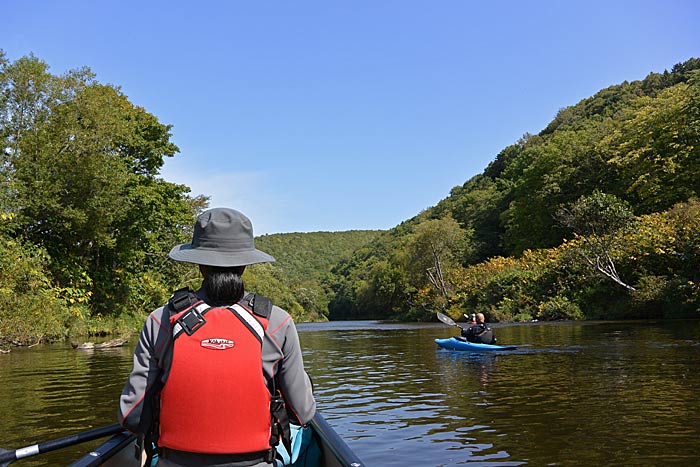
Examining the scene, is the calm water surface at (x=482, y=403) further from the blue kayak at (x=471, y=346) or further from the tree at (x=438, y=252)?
the tree at (x=438, y=252)

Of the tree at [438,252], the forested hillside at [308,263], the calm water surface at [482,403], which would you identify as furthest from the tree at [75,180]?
the forested hillside at [308,263]

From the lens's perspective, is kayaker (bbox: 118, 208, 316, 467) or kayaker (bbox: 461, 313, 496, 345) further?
kayaker (bbox: 461, 313, 496, 345)

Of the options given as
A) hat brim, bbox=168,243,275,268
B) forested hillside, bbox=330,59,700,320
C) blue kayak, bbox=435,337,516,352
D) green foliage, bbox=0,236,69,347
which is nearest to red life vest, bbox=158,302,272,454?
hat brim, bbox=168,243,275,268

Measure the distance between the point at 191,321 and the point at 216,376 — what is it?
0.23 m

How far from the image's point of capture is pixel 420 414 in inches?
332

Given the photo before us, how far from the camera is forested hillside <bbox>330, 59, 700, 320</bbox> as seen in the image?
2853cm

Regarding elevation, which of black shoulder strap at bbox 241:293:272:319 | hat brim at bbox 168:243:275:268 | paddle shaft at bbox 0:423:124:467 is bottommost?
paddle shaft at bbox 0:423:124:467

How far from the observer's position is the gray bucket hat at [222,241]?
8.48ft

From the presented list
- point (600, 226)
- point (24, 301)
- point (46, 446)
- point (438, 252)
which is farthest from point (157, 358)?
point (438, 252)

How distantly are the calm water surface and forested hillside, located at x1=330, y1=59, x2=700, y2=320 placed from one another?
13274 mm

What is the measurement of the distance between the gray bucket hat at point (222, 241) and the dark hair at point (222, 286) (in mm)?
50

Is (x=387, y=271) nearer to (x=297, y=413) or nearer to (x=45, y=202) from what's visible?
(x=45, y=202)

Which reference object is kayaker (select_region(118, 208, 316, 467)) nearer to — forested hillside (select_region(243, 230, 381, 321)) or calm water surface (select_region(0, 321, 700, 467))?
calm water surface (select_region(0, 321, 700, 467))

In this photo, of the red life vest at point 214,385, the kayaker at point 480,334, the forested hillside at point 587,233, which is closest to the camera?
the red life vest at point 214,385
